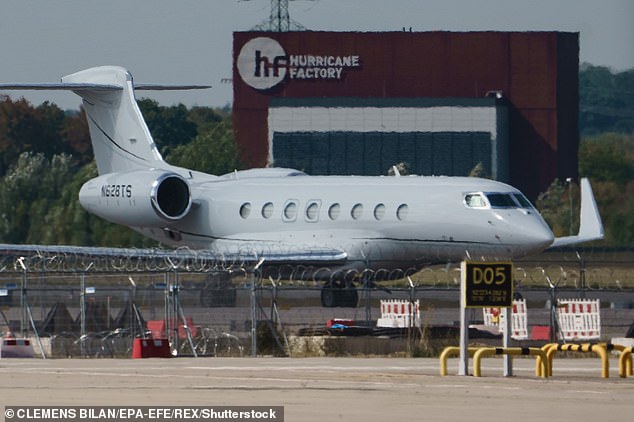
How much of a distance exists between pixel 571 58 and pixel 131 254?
5139 cm

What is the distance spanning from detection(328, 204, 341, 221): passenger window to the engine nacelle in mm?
4128

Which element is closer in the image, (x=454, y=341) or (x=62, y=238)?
(x=454, y=341)

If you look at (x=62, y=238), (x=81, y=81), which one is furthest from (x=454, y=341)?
(x=62, y=238)

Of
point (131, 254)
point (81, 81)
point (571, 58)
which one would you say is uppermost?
point (571, 58)

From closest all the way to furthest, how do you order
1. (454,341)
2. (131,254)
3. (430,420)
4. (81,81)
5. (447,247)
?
(430,420)
(454,341)
(447,247)
(131,254)
(81,81)

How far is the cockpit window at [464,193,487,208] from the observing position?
39.7m

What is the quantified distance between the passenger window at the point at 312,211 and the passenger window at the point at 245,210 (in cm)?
201

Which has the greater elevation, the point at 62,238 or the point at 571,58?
the point at 571,58

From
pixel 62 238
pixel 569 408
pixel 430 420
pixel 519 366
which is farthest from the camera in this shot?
pixel 62 238

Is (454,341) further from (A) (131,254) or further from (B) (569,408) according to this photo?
(A) (131,254)

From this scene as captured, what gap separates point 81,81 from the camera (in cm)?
4894

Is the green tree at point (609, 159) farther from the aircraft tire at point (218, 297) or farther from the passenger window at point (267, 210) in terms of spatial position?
the aircraft tire at point (218, 297)

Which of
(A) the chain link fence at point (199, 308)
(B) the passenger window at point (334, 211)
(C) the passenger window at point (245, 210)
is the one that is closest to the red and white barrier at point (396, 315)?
(A) the chain link fence at point (199, 308)

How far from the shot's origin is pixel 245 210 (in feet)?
147
